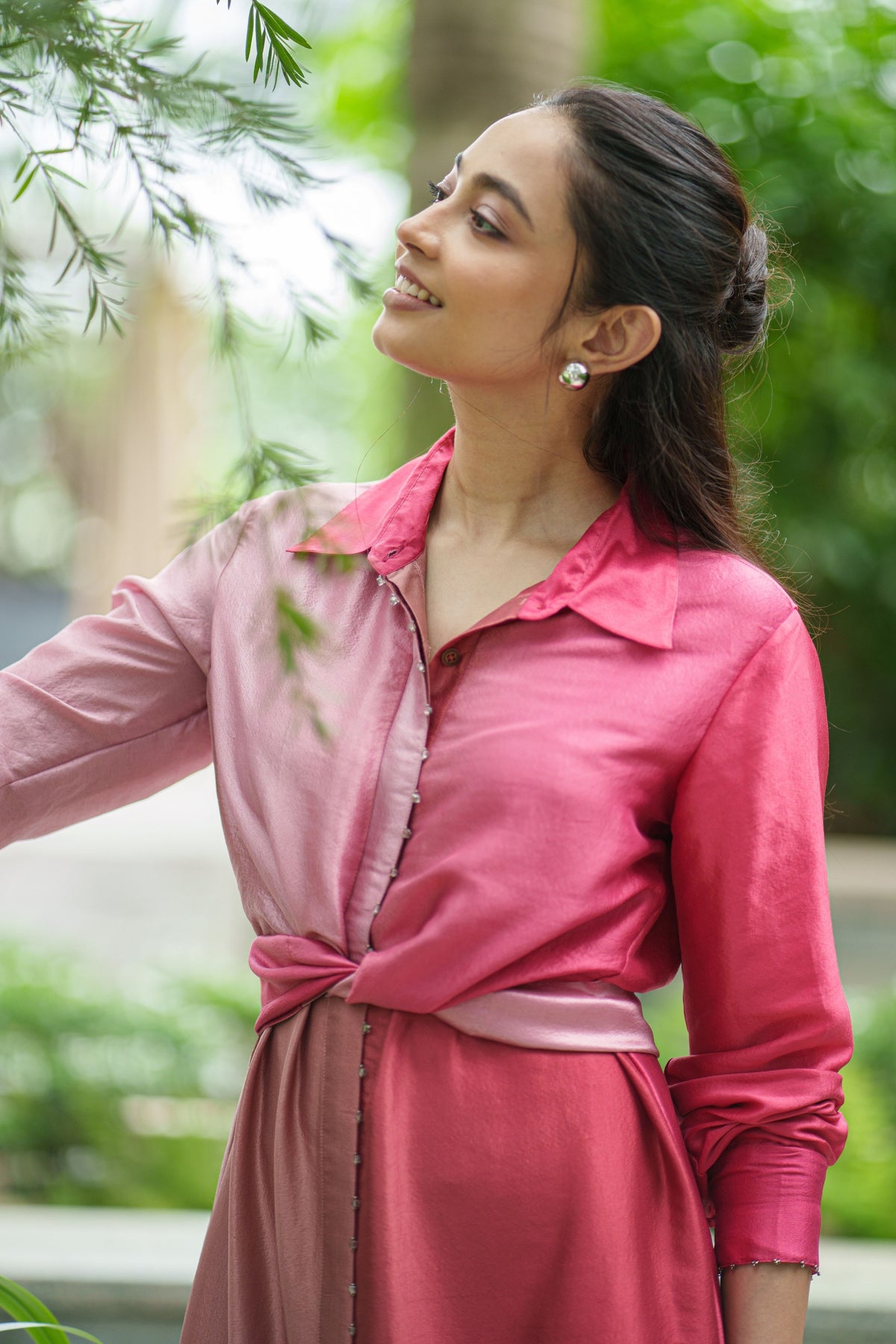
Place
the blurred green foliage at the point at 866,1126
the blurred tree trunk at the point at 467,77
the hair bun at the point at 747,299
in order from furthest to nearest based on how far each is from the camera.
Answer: the blurred green foliage at the point at 866,1126 → the blurred tree trunk at the point at 467,77 → the hair bun at the point at 747,299

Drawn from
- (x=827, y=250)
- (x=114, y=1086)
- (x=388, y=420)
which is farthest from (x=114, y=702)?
(x=827, y=250)

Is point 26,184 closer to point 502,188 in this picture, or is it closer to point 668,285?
point 502,188

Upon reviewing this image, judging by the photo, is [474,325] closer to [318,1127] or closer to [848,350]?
[318,1127]

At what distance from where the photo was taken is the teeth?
137cm

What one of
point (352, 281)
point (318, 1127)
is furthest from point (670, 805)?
point (352, 281)

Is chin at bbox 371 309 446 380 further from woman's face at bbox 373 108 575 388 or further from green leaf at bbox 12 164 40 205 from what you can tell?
green leaf at bbox 12 164 40 205

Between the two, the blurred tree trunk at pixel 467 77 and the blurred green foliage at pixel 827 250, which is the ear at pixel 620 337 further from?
the blurred green foliage at pixel 827 250

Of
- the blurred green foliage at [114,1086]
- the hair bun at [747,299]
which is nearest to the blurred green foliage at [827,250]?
the blurred green foliage at [114,1086]

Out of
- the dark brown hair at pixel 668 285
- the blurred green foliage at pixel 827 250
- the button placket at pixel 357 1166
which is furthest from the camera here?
the blurred green foliage at pixel 827 250

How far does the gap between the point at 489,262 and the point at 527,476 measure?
242mm

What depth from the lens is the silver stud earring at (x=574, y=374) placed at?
4.74ft

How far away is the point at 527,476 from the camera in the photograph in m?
1.51

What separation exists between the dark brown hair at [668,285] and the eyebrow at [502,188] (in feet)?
0.17

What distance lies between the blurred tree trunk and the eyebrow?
5.45ft
